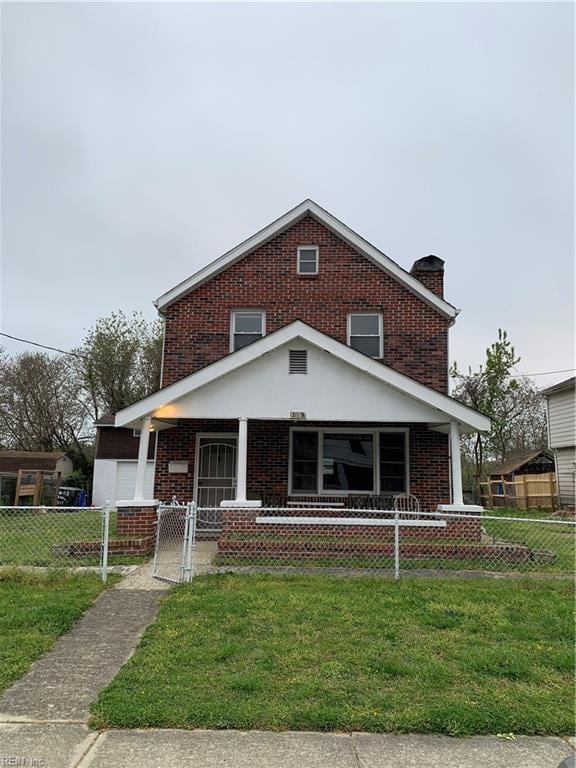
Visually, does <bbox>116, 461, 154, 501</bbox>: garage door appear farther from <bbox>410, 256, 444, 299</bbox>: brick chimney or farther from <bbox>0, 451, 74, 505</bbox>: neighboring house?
<bbox>410, 256, 444, 299</bbox>: brick chimney

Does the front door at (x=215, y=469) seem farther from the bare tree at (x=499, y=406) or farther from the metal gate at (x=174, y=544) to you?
the bare tree at (x=499, y=406)

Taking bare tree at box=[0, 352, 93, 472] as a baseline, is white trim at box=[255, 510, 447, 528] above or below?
below

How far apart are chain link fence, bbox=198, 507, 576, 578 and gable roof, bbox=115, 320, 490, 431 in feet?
6.70

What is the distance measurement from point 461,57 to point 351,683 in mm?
11796

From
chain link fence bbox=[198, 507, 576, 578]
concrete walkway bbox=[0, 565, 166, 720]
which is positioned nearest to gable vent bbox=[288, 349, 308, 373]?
chain link fence bbox=[198, 507, 576, 578]

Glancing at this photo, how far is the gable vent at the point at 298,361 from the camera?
10273 mm

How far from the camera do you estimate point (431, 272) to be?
559 inches

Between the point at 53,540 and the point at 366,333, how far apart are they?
850 cm

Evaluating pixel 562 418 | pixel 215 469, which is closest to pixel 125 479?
pixel 215 469

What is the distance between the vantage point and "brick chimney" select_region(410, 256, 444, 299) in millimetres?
14125

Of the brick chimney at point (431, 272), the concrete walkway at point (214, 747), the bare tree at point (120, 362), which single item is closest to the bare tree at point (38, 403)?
the bare tree at point (120, 362)

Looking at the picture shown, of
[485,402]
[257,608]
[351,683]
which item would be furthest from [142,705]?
[485,402]

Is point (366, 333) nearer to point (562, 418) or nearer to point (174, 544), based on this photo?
point (174, 544)

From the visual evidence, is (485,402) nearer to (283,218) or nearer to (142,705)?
(283,218)
